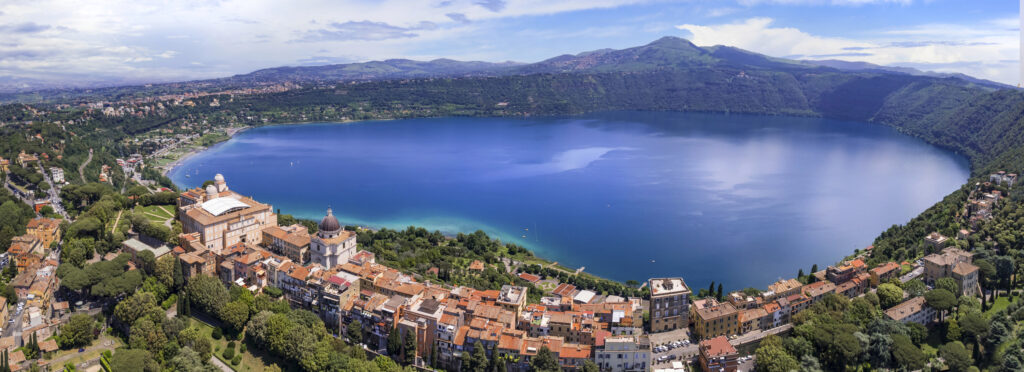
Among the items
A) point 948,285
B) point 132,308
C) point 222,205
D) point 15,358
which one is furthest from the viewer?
point 222,205

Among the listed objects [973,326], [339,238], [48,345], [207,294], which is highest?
[339,238]

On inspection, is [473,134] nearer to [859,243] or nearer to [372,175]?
[372,175]

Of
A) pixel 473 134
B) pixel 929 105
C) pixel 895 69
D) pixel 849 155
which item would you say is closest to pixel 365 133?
pixel 473 134

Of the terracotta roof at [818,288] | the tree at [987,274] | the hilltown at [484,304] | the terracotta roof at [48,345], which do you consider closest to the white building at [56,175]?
the hilltown at [484,304]

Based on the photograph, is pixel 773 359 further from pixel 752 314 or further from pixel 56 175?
pixel 56 175

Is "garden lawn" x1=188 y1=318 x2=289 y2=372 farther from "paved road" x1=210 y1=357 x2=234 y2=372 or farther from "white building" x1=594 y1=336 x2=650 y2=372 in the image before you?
"white building" x1=594 y1=336 x2=650 y2=372

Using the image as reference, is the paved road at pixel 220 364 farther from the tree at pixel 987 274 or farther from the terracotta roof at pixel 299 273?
the tree at pixel 987 274

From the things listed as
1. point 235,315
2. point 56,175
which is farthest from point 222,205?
point 56,175
